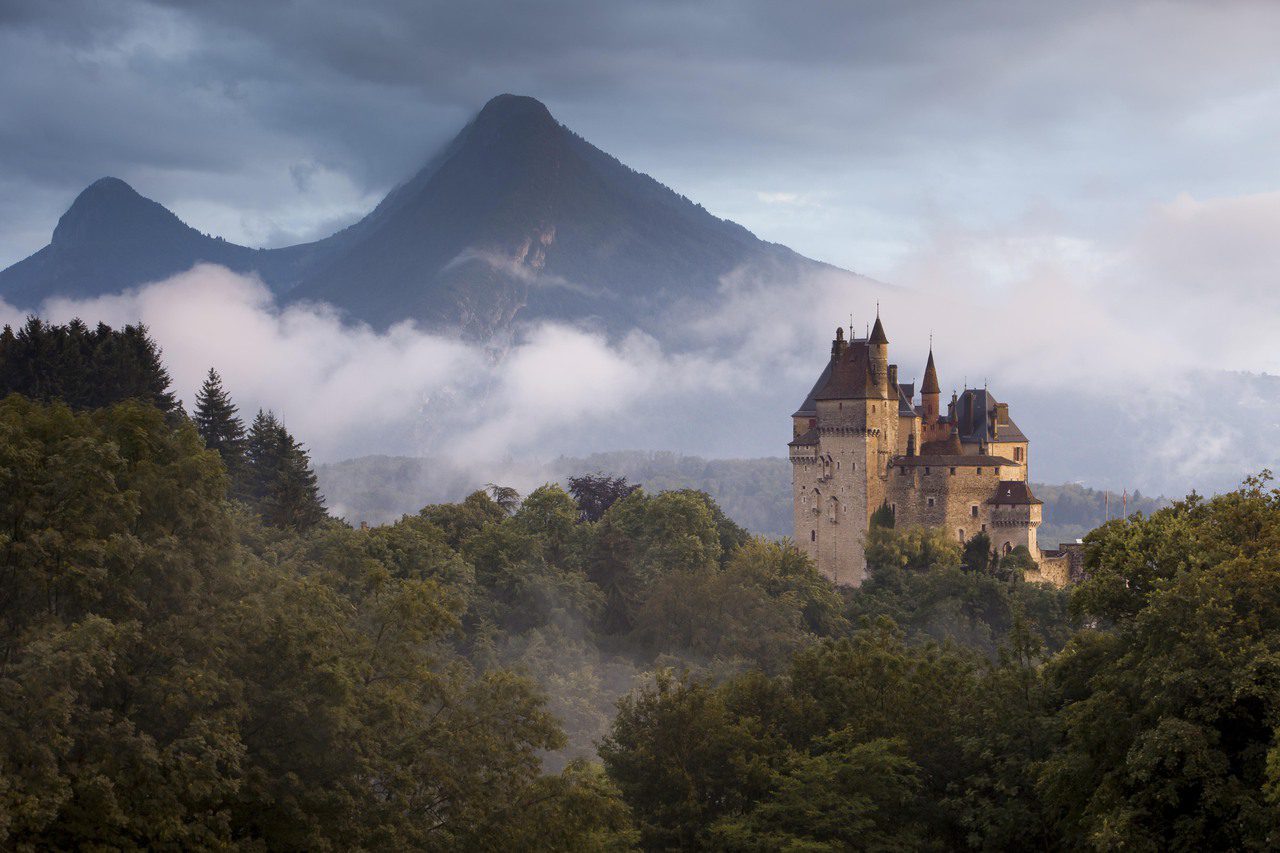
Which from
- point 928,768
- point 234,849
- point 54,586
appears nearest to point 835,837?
point 928,768

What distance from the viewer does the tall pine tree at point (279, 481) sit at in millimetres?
83812

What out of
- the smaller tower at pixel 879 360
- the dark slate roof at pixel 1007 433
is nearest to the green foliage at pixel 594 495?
the smaller tower at pixel 879 360

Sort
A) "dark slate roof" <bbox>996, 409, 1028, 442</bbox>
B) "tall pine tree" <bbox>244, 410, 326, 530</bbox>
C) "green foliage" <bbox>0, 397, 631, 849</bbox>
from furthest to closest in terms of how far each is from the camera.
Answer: "dark slate roof" <bbox>996, 409, 1028, 442</bbox>
"tall pine tree" <bbox>244, 410, 326, 530</bbox>
"green foliage" <bbox>0, 397, 631, 849</bbox>

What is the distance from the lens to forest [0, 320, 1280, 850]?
102 ft

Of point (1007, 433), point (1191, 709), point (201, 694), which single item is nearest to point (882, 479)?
point (1007, 433)

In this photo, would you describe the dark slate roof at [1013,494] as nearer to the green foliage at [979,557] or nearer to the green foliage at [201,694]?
the green foliage at [979,557]

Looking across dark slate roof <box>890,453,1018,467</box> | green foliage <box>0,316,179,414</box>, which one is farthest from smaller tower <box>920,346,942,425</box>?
green foliage <box>0,316,179,414</box>

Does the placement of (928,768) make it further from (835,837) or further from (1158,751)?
(1158,751)

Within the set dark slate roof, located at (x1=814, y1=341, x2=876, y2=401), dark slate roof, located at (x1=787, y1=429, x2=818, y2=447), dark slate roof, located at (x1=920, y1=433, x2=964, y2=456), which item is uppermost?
dark slate roof, located at (x1=814, y1=341, x2=876, y2=401)

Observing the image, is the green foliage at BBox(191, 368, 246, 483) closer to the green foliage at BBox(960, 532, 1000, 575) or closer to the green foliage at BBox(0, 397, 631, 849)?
the green foliage at BBox(0, 397, 631, 849)

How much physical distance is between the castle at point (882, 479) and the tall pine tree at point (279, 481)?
37.9m

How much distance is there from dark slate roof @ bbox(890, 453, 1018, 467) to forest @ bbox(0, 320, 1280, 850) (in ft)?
208

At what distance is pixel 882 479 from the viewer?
11512cm

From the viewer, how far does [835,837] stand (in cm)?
4166
